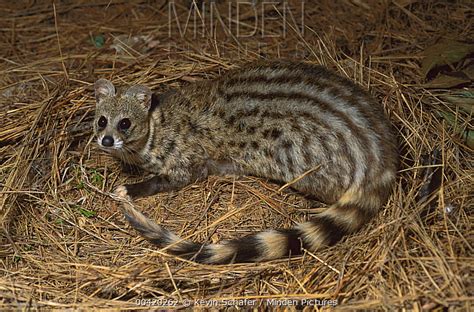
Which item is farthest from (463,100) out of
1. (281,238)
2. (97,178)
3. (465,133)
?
(97,178)

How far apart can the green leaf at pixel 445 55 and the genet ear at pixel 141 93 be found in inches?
89.1

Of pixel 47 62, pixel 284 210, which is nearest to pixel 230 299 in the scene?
pixel 284 210

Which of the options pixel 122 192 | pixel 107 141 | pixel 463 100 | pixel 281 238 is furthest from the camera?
pixel 463 100

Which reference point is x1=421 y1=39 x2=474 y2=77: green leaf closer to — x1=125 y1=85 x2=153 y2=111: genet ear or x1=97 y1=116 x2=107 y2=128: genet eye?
x1=125 y1=85 x2=153 y2=111: genet ear

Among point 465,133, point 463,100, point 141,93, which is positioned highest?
point 141,93

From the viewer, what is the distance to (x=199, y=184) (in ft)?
15.2

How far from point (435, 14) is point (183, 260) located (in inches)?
148

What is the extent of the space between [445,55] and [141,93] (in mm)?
2528

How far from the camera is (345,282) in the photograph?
3387 millimetres

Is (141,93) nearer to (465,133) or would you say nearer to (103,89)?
(103,89)

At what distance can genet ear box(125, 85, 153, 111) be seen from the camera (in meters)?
4.43

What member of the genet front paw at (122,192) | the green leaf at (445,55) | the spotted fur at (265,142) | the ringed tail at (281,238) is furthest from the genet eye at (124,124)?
the green leaf at (445,55)

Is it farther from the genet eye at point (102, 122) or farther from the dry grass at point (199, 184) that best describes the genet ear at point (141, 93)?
the dry grass at point (199, 184)

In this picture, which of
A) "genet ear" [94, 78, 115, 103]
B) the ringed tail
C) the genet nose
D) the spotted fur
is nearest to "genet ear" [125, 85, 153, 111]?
the spotted fur
